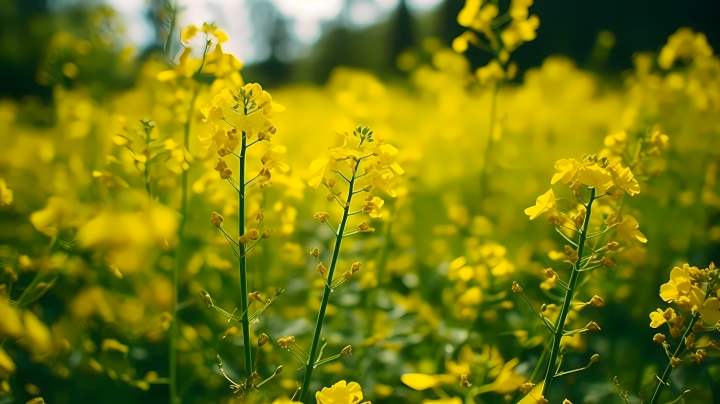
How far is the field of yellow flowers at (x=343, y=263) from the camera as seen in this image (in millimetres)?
1210

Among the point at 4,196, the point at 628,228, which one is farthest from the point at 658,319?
the point at 4,196

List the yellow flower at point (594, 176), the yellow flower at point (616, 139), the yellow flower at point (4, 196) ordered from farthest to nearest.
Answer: the yellow flower at point (616, 139)
the yellow flower at point (4, 196)
the yellow flower at point (594, 176)

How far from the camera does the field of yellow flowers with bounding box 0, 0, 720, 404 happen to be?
121cm

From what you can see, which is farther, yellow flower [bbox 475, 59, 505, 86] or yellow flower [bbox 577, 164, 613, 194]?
yellow flower [bbox 475, 59, 505, 86]

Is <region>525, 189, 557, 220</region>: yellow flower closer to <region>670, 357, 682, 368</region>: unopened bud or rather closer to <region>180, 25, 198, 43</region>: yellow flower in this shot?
<region>670, 357, 682, 368</region>: unopened bud

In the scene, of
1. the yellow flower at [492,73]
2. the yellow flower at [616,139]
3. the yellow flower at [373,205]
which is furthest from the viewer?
the yellow flower at [492,73]

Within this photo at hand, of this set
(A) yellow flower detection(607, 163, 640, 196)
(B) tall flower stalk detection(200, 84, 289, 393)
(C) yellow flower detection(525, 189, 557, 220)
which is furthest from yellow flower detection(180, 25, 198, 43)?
(A) yellow flower detection(607, 163, 640, 196)

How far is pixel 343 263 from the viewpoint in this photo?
7.61 feet

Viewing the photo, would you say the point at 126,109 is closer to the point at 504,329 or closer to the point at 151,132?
the point at 151,132

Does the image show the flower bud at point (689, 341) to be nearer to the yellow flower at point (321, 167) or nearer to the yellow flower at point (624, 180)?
the yellow flower at point (624, 180)

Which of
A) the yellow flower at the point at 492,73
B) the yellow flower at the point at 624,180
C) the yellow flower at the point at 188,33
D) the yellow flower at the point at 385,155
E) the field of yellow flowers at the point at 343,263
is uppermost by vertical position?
the yellow flower at the point at 188,33

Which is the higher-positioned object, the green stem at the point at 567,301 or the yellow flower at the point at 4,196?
the yellow flower at the point at 4,196

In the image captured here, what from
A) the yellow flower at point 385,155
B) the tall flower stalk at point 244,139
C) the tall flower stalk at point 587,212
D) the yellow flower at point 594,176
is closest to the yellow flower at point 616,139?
the tall flower stalk at point 587,212

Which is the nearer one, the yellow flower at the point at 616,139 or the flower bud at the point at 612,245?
the flower bud at the point at 612,245
